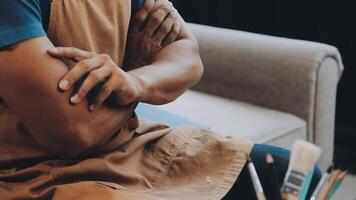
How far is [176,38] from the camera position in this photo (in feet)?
3.65

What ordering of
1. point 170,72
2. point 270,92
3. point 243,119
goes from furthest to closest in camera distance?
point 270,92, point 243,119, point 170,72

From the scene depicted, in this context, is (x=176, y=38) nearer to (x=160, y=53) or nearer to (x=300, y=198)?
(x=160, y=53)

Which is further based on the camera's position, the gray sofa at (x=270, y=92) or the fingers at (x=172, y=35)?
the gray sofa at (x=270, y=92)

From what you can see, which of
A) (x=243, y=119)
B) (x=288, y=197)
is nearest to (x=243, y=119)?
(x=243, y=119)

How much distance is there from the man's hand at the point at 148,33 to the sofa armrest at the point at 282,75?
28.4 inches

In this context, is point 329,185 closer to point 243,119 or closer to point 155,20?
point 155,20

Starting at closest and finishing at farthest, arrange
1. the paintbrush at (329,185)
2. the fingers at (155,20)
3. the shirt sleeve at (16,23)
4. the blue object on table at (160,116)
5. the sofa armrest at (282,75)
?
the paintbrush at (329,185) < the shirt sleeve at (16,23) < the fingers at (155,20) < the blue object on table at (160,116) < the sofa armrest at (282,75)

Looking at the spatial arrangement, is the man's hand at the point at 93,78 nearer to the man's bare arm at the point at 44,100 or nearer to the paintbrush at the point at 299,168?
the man's bare arm at the point at 44,100

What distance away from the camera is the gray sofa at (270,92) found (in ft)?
5.44

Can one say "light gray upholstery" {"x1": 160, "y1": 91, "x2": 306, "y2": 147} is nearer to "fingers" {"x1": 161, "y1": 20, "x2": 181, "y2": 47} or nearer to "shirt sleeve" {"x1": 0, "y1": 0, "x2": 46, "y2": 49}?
"fingers" {"x1": 161, "y1": 20, "x2": 181, "y2": 47}

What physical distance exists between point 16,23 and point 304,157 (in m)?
0.45

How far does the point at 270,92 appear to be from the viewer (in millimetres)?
1766

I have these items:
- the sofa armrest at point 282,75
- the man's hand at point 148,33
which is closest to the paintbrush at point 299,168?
the man's hand at point 148,33

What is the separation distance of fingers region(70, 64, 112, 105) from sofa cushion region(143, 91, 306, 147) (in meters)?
0.75
